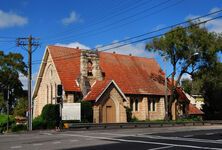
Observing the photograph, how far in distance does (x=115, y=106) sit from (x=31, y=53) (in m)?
12.1

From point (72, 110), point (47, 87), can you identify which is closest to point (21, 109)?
point (47, 87)

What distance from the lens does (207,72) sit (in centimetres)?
5412

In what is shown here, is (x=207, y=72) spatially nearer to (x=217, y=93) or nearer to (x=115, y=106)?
(x=217, y=93)

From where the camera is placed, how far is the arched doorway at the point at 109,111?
153 ft

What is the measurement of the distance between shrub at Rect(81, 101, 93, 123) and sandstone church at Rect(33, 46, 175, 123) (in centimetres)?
111

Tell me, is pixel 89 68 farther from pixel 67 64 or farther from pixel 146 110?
pixel 146 110

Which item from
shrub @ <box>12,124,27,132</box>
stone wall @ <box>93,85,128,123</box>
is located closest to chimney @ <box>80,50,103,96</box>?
stone wall @ <box>93,85,128,123</box>

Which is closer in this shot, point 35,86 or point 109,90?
point 109,90

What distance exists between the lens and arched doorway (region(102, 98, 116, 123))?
1832 inches

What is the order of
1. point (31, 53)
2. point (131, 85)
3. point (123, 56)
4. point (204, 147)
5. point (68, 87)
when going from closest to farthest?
point (204, 147) → point (31, 53) → point (68, 87) → point (131, 85) → point (123, 56)

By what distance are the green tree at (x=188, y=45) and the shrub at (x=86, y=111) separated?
1308 cm

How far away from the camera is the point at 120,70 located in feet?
179

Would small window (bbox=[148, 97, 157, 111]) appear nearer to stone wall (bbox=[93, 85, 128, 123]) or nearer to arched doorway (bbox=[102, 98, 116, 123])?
stone wall (bbox=[93, 85, 128, 123])

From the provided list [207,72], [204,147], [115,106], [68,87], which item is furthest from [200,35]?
[204,147]
